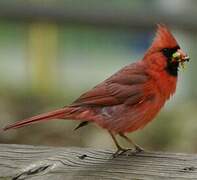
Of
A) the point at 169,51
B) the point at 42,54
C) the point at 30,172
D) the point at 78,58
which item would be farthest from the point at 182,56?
the point at 78,58

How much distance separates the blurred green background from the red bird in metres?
1.79

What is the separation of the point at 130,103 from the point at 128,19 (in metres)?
4.20

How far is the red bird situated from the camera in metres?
4.38

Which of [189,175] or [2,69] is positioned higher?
[2,69]

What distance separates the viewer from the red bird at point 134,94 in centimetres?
438

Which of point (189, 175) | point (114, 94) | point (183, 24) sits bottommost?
point (189, 175)

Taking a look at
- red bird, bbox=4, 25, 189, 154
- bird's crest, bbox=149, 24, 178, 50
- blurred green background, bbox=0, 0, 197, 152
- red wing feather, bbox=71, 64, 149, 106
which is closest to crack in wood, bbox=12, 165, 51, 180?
red bird, bbox=4, 25, 189, 154

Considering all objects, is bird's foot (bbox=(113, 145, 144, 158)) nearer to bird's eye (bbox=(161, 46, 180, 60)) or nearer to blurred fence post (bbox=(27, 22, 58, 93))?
bird's eye (bbox=(161, 46, 180, 60))

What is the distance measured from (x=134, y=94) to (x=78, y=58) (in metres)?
6.47

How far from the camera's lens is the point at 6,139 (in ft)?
23.4

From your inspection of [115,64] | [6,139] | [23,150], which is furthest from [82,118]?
[115,64]

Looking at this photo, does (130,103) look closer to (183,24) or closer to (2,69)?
(183,24)

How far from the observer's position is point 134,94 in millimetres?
4520

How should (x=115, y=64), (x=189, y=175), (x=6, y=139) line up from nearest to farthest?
(x=189, y=175)
(x=6, y=139)
(x=115, y=64)
